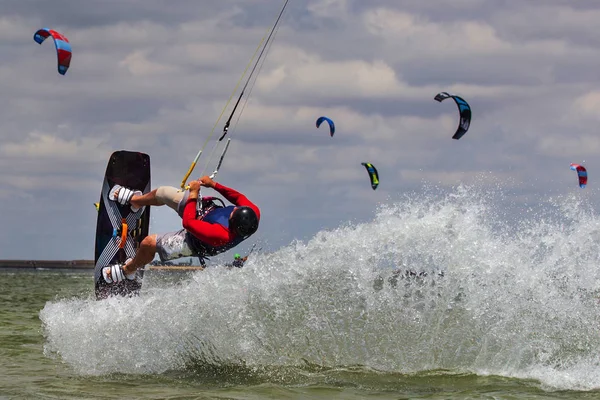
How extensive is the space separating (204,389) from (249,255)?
159 cm

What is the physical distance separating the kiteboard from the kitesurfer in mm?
754

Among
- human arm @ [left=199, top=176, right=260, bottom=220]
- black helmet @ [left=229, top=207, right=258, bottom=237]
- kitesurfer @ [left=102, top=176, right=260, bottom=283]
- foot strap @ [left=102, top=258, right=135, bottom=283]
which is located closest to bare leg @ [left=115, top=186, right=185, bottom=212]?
kitesurfer @ [left=102, top=176, right=260, bottom=283]

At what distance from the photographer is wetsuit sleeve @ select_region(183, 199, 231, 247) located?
32.4ft

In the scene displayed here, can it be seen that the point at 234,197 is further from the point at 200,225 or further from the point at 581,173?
the point at 581,173

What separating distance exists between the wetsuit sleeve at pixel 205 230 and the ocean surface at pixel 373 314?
54 cm

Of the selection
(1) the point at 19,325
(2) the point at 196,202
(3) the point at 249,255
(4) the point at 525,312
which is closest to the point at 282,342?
(3) the point at 249,255

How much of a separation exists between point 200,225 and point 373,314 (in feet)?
6.88

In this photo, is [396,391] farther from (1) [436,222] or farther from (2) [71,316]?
(2) [71,316]

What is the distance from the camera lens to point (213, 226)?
9953 mm

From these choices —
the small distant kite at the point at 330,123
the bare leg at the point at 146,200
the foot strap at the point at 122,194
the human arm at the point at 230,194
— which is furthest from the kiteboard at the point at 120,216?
the small distant kite at the point at 330,123

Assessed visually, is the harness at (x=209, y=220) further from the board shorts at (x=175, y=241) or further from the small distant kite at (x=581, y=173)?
the small distant kite at (x=581, y=173)

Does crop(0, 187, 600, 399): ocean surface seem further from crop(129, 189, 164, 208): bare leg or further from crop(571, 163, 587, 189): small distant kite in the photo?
crop(571, 163, 587, 189): small distant kite

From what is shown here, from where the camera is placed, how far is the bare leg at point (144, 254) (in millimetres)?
10672

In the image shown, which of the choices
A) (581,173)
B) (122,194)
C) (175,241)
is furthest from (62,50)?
(581,173)
